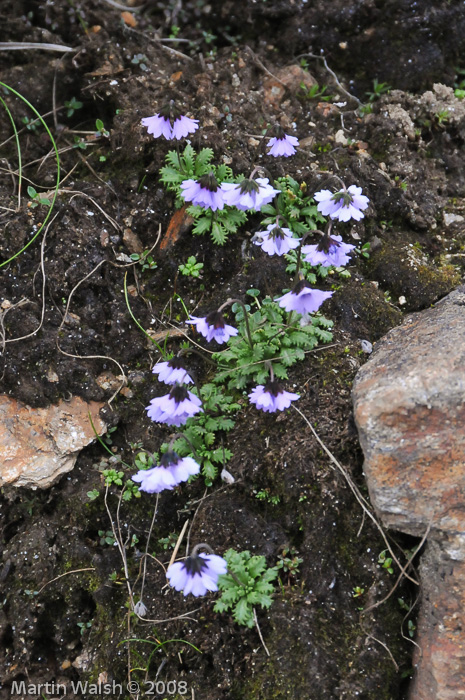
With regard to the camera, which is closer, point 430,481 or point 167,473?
point 430,481

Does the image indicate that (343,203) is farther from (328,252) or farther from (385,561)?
(385,561)

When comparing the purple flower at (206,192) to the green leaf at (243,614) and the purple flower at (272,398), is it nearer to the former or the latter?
the purple flower at (272,398)

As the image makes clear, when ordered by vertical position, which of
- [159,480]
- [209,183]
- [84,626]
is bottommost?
[84,626]

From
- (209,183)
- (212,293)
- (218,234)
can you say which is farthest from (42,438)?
(209,183)

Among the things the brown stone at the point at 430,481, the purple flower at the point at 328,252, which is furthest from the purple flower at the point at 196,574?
the purple flower at the point at 328,252

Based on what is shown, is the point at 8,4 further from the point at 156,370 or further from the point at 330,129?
the point at 156,370

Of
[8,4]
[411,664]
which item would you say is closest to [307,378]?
[411,664]

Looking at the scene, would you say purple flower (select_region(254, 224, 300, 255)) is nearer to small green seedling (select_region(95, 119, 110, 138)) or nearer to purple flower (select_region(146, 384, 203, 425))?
purple flower (select_region(146, 384, 203, 425))
